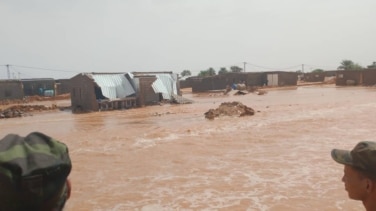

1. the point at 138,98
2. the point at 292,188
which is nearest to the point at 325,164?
the point at 292,188

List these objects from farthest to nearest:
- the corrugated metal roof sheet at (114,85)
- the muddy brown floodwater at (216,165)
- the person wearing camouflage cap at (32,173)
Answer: the corrugated metal roof sheet at (114,85) → the muddy brown floodwater at (216,165) → the person wearing camouflage cap at (32,173)

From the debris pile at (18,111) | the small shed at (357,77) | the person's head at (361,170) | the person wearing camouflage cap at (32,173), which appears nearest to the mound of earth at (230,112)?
the debris pile at (18,111)

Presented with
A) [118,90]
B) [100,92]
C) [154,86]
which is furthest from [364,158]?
[154,86]

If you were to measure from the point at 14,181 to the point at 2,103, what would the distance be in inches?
1547

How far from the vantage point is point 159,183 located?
739 centimetres

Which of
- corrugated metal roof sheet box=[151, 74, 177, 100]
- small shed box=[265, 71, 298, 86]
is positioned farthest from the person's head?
small shed box=[265, 71, 298, 86]

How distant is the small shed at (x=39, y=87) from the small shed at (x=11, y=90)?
14.1 feet

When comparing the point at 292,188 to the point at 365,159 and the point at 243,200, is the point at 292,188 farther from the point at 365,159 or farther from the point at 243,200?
the point at 365,159

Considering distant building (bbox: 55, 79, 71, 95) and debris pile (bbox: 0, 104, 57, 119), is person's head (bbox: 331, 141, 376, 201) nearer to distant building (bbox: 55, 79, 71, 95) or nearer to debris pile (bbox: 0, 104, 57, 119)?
debris pile (bbox: 0, 104, 57, 119)

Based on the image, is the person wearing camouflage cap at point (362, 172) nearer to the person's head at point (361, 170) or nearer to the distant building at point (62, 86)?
the person's head at point (361, 170)

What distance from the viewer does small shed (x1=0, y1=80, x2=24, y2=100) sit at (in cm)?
3884

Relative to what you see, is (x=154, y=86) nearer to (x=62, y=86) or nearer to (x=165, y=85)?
(x=165, y=85)

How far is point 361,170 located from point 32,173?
5.48ft

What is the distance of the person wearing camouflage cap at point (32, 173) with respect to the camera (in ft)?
3.53
